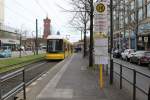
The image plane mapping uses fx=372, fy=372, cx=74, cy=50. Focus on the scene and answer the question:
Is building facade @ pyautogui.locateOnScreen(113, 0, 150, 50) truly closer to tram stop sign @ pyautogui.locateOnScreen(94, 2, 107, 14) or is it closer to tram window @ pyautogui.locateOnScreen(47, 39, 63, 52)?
tram window @ pyautogui.locateOnScreen(47, 39, 63, 52)

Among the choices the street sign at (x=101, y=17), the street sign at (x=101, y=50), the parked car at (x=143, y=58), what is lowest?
the parked car at (x=143, y=58)

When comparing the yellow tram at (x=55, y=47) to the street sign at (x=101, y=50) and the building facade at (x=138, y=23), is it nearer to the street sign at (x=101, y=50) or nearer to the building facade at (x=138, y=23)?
the building facade at (x=138, y=23)

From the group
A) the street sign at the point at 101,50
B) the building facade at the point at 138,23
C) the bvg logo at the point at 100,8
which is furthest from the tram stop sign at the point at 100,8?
the building facade at the point at 138,23

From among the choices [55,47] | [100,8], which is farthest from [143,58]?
[100,8]

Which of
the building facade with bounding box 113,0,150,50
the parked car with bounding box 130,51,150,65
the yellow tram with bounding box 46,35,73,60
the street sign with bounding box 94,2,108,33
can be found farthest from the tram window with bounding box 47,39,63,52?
the street sign with bounding box 94,2,108,33

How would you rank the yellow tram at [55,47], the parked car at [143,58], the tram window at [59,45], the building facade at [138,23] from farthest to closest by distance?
the building facade at [138,23] < the yellow tram at [55,47] < the tram window at [59,45] < the parked car at [143,58]

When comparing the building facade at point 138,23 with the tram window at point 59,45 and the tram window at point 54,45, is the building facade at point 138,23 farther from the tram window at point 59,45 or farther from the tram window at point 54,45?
the tram window at point 54,45

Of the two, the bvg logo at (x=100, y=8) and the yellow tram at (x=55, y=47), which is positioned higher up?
the bvg logo at (x=100, y=8)

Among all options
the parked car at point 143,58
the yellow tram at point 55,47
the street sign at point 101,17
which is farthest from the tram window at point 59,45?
the street sign at point 101,17

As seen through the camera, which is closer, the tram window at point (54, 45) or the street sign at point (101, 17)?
the street sign at point (101, 17)

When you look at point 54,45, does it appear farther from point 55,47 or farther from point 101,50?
point 101,50

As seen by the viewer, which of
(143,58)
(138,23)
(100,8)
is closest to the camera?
(100,8)

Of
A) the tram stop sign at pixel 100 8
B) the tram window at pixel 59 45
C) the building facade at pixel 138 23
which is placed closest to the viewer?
the tram stop sign at pixel 100 8

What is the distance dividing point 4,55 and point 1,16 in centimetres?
4602
